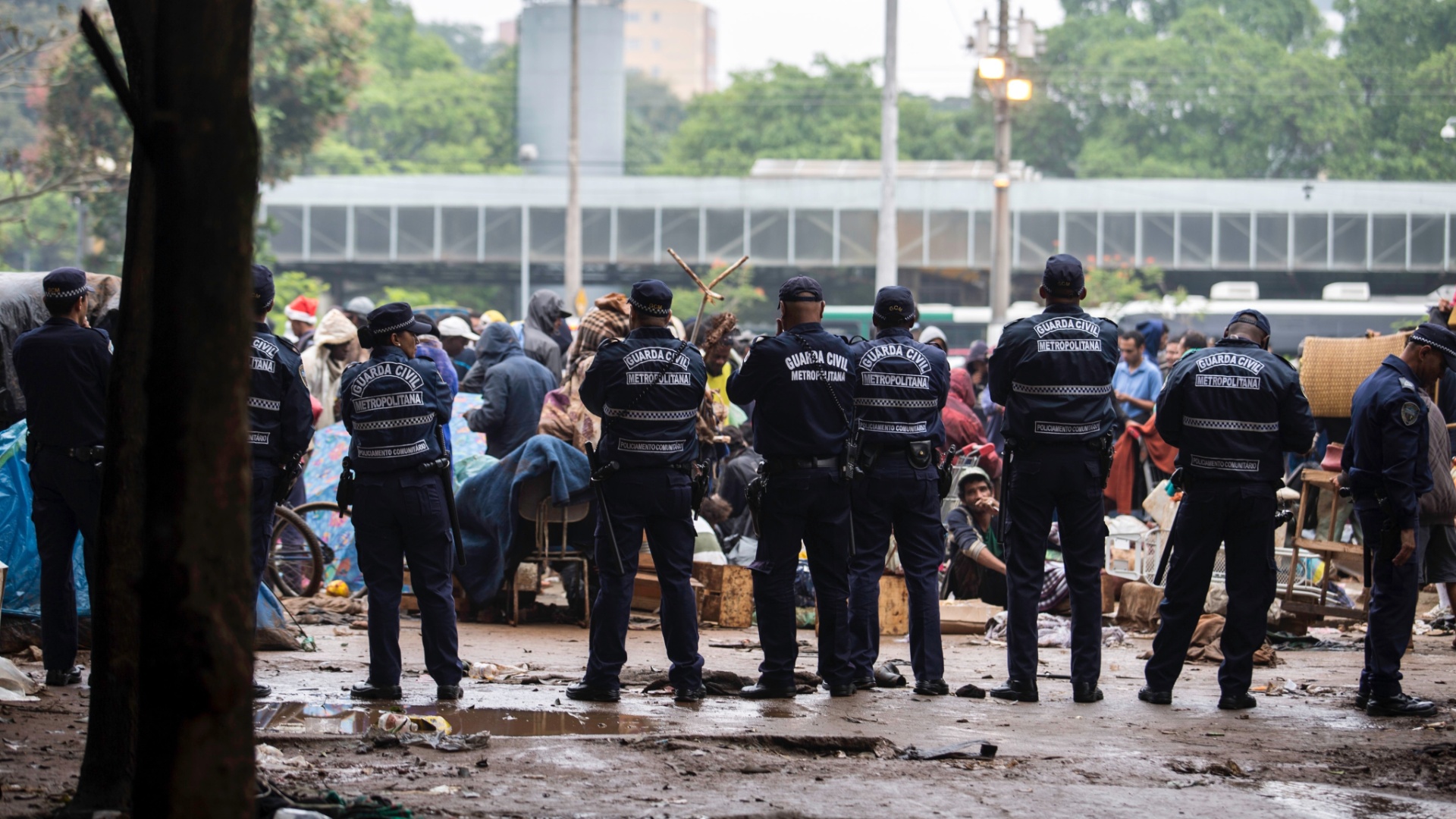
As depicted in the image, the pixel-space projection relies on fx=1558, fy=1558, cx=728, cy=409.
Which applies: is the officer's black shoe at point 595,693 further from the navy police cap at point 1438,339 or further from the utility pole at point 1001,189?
the utility pole at point 1001,189

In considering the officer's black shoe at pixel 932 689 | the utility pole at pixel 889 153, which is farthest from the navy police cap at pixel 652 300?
the utility pole at pixel 889 153

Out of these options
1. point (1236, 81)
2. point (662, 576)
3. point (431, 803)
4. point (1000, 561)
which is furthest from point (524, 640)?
point (1236, 81)

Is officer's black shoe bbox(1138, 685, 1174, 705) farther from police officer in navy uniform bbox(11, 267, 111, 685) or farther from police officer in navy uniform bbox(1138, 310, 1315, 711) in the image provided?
police officer in navy uniform bbox(11, 267, 111, 685)

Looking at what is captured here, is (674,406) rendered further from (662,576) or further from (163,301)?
(163,301)

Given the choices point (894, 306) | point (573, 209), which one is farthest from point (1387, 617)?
point (573, 209)

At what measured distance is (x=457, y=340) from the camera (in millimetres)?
15148

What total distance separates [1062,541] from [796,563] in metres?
1.48

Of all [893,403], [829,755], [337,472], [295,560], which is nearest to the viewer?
[829,755]

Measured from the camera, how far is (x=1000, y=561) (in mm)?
11422

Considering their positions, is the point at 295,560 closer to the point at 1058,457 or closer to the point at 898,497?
the point at 898,497

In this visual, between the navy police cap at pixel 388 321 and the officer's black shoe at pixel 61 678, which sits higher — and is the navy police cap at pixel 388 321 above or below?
above

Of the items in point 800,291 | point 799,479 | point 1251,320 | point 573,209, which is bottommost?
point 799,479

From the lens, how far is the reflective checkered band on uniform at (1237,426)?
8156mm

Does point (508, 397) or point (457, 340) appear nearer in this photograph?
point (508, 397)
